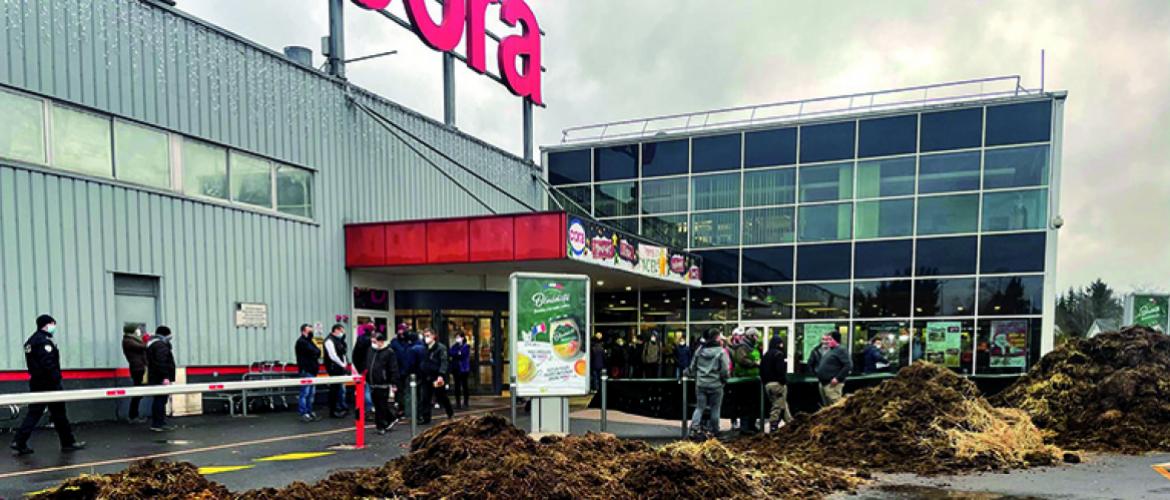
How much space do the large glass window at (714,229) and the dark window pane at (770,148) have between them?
75.4 inches

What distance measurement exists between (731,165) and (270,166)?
48.7 feet

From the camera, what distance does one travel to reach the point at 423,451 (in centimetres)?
623

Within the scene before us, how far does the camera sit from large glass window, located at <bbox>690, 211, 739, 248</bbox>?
77.4ft

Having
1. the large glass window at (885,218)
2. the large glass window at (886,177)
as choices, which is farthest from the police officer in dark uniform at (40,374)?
the large glass window at (886,177)

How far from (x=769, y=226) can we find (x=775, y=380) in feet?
42.7

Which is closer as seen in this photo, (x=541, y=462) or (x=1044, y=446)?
(x=541, y=462)

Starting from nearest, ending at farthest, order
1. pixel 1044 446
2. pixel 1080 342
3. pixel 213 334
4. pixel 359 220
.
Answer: pixel 1044 446 < pixel 1080 342 < pixel 213 334 < pixel 359 220

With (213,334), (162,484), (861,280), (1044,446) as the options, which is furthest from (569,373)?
(861,280)

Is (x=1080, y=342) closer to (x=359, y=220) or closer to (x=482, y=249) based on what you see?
(x=482, y=249)

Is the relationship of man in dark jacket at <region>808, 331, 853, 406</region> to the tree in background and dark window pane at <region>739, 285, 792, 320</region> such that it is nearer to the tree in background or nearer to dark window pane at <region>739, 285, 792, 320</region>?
dark window pane at <region>739, 285, 792, 320</region>

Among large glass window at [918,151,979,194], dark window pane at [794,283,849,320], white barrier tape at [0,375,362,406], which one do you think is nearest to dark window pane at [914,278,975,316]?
dark window pane at [794,283,849,320]

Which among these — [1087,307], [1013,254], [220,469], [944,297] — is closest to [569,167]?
[944,297]

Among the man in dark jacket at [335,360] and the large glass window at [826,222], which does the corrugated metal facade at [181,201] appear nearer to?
the man in dark jacket at [335,360]

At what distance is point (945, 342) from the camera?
2084 cm
